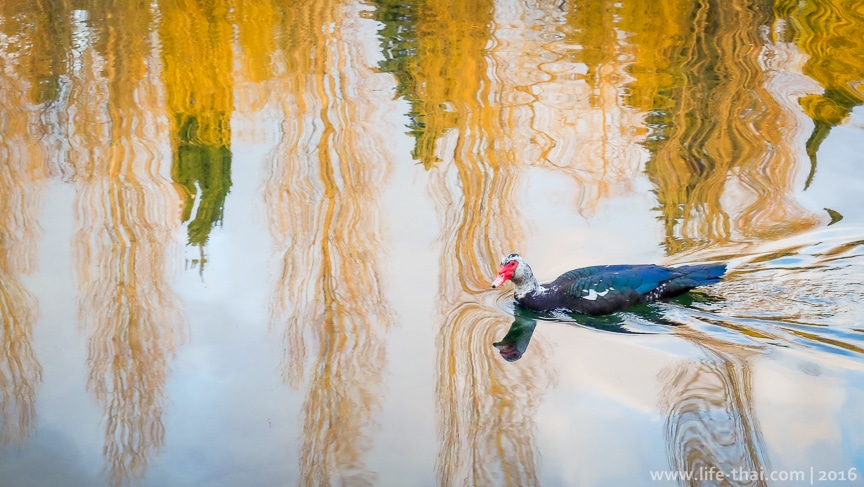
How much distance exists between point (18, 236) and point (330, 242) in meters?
2.21

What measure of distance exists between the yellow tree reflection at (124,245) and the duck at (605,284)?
209 centimetres

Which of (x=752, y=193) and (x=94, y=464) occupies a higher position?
(x=752, y=193)

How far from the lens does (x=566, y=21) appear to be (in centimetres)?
1083

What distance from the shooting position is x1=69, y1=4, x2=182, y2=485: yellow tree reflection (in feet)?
14.8

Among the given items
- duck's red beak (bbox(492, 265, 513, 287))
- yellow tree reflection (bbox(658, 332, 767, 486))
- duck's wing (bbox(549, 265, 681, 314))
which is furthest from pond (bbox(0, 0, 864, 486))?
duck's red beak (bbox(492, 265, 513, 287))

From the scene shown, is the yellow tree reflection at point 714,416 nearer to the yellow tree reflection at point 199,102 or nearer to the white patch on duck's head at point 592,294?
the white patch on duck's head at point 592,294

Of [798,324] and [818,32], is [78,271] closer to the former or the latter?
[798,324]

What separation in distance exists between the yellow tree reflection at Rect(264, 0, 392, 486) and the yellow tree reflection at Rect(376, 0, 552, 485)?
383 millimetres

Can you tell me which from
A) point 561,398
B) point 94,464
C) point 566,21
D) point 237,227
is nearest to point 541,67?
point 566,21

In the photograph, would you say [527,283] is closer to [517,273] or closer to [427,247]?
[517,273]

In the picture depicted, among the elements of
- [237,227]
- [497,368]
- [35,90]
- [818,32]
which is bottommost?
[497,368]

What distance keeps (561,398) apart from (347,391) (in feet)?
3.60

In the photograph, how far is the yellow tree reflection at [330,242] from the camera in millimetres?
4438

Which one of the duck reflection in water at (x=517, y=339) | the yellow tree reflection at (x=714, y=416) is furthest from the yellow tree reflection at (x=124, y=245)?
the yellow tree reflection at (x=714, y=416)
